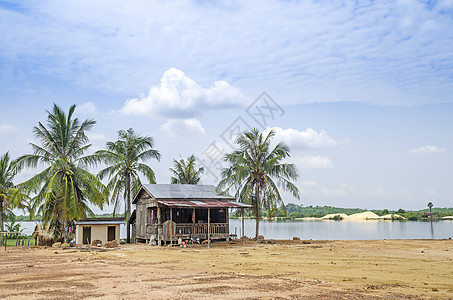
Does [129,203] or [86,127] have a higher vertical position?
[86,127]

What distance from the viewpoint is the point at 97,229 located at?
2739cm

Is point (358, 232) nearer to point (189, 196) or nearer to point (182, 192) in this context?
point (182, 192)

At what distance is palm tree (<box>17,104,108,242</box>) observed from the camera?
25797mm

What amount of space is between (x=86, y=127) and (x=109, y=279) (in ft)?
59.3

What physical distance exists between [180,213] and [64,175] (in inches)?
311

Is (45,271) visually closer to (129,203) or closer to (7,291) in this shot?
(7,291)

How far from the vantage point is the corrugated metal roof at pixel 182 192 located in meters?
26.8

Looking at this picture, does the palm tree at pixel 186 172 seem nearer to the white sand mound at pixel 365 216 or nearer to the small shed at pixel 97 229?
the small shed at pixel 97 229

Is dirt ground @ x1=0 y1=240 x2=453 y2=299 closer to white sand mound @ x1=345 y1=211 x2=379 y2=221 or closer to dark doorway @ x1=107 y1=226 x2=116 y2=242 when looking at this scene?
dark doorway @ x1=107 y1=226 x2=116 y2=242

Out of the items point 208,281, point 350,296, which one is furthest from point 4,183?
point 350,296

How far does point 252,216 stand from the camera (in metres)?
31.6

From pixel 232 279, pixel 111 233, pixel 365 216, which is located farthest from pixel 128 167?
pixel 365 216

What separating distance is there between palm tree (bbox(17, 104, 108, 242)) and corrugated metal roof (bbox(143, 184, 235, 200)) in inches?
132

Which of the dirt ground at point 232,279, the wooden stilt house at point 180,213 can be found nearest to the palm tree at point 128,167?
the wooden stilt house at point 180,213
